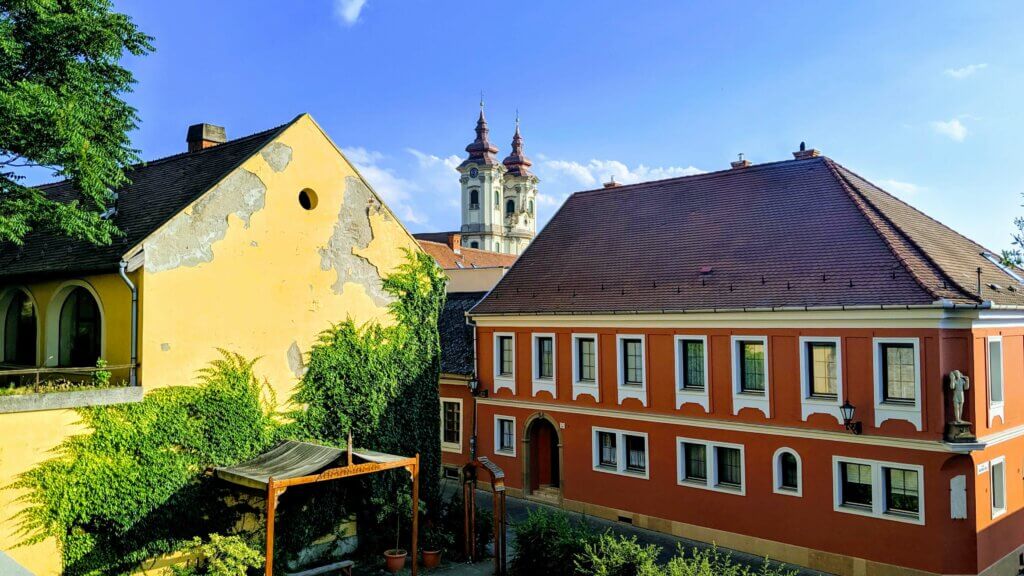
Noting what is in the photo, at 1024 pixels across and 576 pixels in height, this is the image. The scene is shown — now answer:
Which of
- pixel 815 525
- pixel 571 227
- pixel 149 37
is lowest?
pixel 815 525

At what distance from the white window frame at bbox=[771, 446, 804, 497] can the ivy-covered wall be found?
29.3 ft

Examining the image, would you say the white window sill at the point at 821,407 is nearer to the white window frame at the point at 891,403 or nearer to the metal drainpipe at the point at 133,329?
the white window frame at the point at 891,403

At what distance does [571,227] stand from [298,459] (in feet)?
49.5

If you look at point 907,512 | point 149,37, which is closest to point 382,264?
point 149,37

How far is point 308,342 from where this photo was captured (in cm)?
1739

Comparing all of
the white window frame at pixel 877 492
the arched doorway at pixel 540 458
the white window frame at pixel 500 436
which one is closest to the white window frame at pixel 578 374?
the arched doorway at pixel 540 458

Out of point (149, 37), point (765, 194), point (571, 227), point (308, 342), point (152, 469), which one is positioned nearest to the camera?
point (152, 469)

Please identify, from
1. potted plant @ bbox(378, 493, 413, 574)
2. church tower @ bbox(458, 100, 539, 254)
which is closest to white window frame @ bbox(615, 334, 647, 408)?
potted plant @ bbox(378, 493, 413, 574)

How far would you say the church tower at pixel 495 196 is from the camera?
103 meters

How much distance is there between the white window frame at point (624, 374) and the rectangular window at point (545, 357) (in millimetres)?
2591

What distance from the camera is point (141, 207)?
16594mm

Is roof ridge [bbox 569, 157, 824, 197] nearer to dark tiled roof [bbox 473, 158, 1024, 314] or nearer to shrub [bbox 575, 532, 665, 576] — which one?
dark tiled roof [bbox 473, 158, 1024, 314]

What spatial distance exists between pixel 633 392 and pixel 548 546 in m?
7.39

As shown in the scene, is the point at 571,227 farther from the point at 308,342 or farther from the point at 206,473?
the point at 206,473
